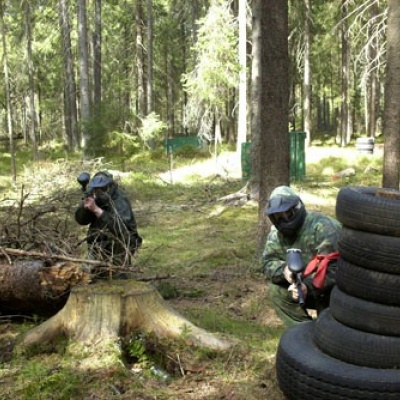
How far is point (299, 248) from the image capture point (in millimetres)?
4777

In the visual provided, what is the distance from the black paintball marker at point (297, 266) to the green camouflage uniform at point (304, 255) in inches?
4.6

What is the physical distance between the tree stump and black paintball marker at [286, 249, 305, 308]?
0.76 meters

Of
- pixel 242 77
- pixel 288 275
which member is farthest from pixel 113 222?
pixel 242 77

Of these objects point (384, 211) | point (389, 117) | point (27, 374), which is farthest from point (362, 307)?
point (389, 117)

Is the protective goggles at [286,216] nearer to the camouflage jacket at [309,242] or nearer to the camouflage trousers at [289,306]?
the camouflage jacket at [309,242]

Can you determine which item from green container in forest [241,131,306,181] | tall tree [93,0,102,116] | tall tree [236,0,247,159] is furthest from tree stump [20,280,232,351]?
tall tree [93,0,102,116]

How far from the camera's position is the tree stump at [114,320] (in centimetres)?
447

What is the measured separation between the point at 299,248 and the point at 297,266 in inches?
19.0

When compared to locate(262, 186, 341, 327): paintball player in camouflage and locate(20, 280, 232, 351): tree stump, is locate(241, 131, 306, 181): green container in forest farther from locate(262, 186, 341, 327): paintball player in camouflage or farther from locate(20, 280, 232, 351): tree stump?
locate(20, 280, 232, 351): tree stump

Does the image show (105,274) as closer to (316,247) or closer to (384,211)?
(316,247)

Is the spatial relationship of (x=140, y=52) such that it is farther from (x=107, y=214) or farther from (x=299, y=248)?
(x=299, y=248)

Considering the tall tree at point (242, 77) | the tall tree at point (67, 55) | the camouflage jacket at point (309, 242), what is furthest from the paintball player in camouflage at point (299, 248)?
the tall tree at point (67, 55)

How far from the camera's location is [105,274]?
5.30 metres

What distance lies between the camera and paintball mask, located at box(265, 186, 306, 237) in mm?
4535
